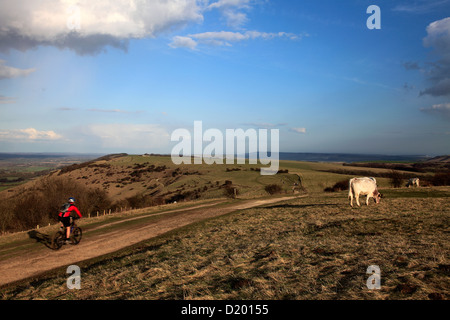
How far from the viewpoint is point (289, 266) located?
10.0 meters

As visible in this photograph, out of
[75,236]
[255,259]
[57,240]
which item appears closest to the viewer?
[255,259]

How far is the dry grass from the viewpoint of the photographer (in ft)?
25.4

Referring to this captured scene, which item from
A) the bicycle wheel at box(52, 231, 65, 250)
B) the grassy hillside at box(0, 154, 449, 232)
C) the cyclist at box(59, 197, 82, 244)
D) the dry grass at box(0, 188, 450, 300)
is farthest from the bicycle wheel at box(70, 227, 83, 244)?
the grassy hillside at box(0, 154, 449, 232)

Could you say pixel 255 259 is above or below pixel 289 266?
below

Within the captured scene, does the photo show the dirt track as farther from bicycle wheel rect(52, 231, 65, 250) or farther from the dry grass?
the dry grass

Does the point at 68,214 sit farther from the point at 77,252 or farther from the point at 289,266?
the point at 289,266

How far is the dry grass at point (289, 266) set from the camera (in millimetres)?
7754

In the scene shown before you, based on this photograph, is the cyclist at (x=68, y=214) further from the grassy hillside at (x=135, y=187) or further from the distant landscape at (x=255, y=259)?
the grassy hillside at (x=135, y=187)

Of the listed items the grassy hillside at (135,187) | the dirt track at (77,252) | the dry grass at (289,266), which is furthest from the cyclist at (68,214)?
the grassy hillside at (135,187)

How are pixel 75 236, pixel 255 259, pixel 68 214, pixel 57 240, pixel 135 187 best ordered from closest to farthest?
pixel 255 259 → pixel 68 214 → pixel 57 240 → pixel 75 236 → pixel 135 187

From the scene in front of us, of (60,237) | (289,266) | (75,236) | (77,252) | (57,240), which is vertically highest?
(289,266)

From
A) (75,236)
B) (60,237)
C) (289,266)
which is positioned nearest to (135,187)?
(75,236)
